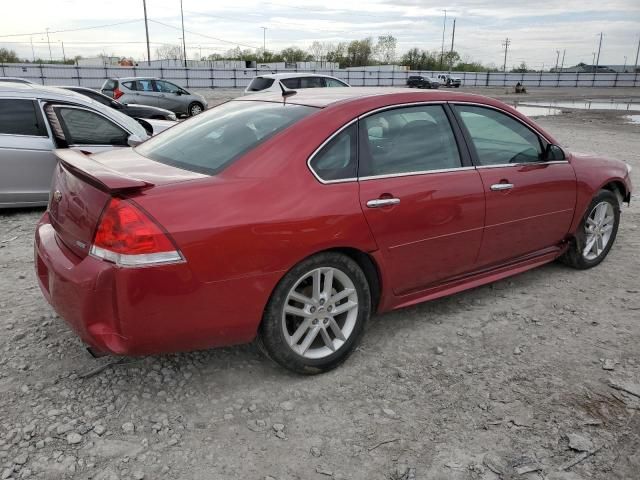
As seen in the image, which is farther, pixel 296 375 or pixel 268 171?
pixel 296 375

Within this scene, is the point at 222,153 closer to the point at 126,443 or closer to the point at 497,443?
the point at 126,443

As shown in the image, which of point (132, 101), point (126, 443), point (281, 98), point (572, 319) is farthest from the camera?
point (132, 101)

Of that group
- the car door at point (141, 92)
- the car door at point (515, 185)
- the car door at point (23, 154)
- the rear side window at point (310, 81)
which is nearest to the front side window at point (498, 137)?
the car door at point (515, 185)

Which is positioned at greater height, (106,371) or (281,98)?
(281,98)

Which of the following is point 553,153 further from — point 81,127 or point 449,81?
point 449,81

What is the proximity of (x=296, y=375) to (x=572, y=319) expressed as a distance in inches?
83.3

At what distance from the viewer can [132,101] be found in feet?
62.4

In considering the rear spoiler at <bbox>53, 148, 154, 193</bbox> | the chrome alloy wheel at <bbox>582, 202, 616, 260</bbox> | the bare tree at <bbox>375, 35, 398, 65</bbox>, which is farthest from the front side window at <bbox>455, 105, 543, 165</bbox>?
the bare tree at <bbox>375, 35, 398, 65</bbox>

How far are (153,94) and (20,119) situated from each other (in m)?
13.8

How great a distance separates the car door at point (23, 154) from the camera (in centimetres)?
620

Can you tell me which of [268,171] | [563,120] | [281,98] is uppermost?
[281,98]

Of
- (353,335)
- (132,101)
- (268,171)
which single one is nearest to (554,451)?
(353,335)

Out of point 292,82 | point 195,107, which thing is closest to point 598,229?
point 292,82

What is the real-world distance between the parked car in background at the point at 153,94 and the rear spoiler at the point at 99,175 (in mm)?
17082
